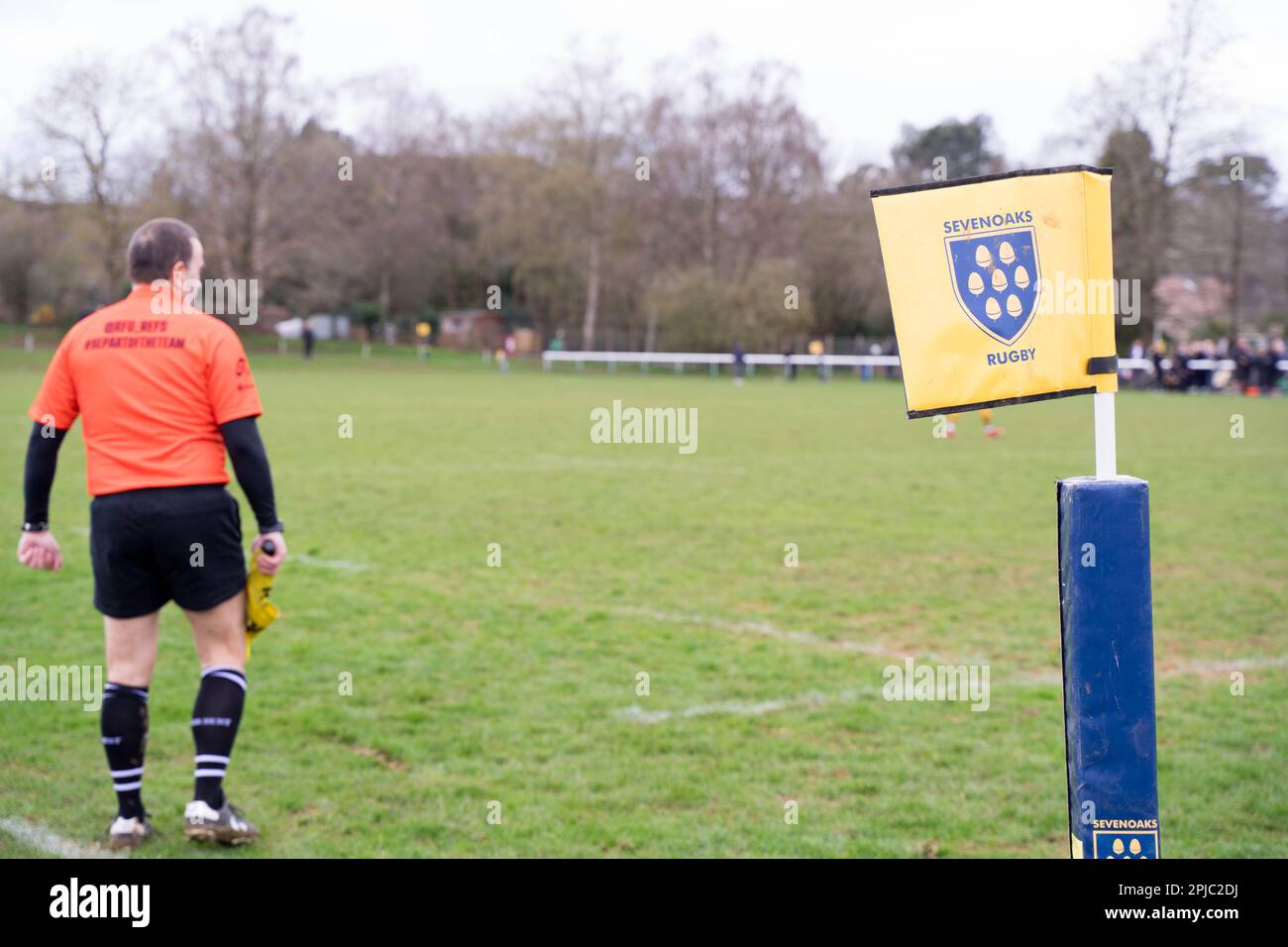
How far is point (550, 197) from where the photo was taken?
55344 millimetres

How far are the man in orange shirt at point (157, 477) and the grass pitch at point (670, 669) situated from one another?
372 mm

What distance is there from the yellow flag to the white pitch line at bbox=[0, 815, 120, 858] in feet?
11.1

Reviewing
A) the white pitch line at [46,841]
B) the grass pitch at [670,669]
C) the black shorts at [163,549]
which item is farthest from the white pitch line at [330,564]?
the black shorts at [163,549]

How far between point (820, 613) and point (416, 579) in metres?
3.16

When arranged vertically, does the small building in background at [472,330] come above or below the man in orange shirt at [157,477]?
above

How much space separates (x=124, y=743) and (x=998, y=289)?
3.51 m

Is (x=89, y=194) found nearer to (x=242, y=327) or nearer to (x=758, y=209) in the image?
(x=242, y=327)

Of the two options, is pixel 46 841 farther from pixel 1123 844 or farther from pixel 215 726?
pixel 1123 844

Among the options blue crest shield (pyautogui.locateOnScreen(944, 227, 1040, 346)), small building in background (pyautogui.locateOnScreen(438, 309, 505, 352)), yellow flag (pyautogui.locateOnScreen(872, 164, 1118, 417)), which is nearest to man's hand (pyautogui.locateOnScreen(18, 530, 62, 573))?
yellow flag (pyautogui.locateOnScreen(872, 164, 1118, 417))

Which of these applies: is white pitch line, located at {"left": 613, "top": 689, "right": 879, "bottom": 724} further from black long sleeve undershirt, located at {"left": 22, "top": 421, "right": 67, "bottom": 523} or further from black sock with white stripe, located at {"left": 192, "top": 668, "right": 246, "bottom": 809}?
black long sleeve undershirt, located at {"left": 22, "top": 421, "right": 67, "bottom": 523}

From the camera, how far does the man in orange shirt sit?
4.11 metres

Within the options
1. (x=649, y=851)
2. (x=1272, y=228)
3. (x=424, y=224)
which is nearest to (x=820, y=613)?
(x=649, y=851)

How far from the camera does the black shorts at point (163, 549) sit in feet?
13.4

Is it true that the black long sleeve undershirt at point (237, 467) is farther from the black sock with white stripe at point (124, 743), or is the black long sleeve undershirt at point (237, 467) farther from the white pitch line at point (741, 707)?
the white pitch line at point (741, 707)
